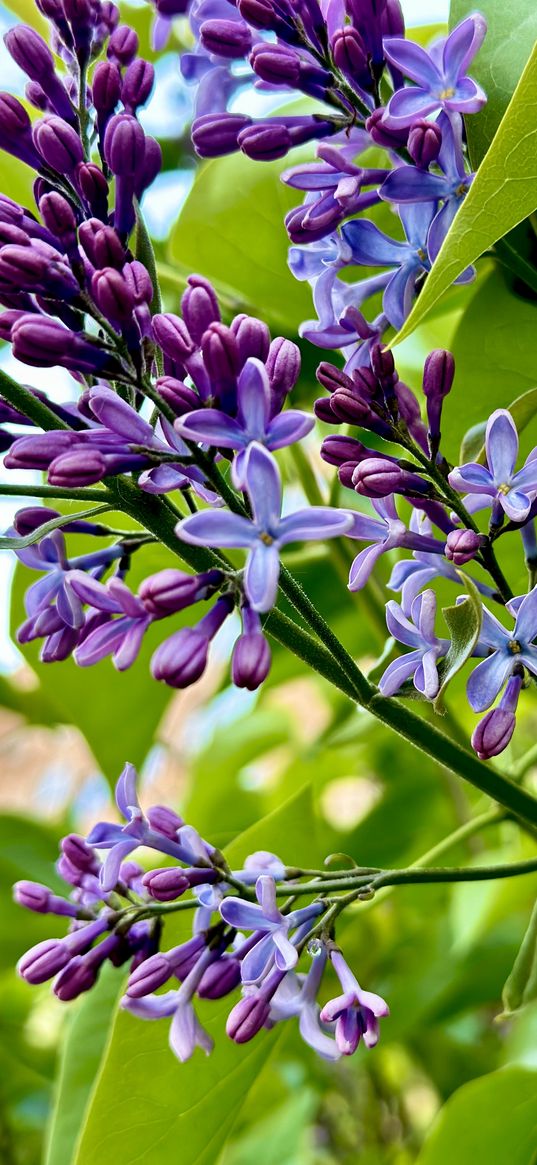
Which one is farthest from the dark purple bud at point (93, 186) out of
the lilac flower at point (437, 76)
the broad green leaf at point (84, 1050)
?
the broad green leaf at point (84, 1050)

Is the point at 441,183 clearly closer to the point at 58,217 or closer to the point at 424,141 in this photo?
the point at 424,141

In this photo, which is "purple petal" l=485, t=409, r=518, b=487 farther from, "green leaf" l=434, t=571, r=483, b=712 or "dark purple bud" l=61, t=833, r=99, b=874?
"dark purple bud" l=61, t=833, r=99, b=874

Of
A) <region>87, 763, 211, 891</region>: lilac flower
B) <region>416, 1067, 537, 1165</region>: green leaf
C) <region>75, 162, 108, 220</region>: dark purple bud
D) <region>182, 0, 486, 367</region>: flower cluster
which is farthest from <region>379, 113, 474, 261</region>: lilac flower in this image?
<region>416, 1067, 537, 1165</region>: green leaf

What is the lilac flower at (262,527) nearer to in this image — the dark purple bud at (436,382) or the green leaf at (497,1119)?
the dark purple bud at (436,382)

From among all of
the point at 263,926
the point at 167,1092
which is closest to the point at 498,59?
the point at 263,926

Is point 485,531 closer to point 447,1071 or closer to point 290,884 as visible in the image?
point 290,884

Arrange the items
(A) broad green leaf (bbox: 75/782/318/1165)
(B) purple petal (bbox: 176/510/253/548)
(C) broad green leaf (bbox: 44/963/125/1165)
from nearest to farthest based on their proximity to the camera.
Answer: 1. (B) purple petal (bbox: 176/510/253/548)
2. (A) broad green leaf (bbox: 75/782/318/1165)
3. (C) broad green leaf (bbox: 44/963/125/1165)

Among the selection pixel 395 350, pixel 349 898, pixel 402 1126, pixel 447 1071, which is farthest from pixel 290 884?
pixel 402 1126
